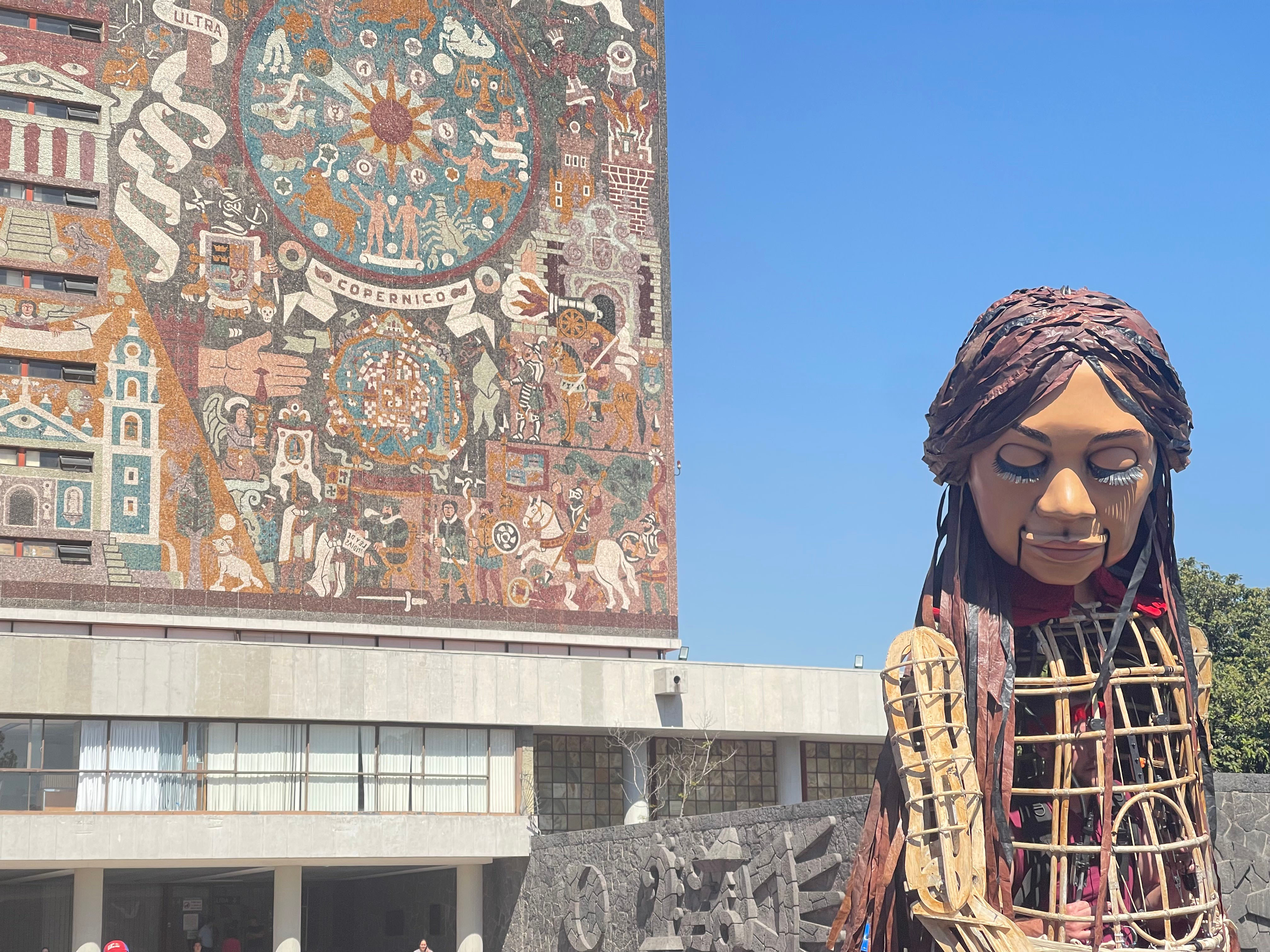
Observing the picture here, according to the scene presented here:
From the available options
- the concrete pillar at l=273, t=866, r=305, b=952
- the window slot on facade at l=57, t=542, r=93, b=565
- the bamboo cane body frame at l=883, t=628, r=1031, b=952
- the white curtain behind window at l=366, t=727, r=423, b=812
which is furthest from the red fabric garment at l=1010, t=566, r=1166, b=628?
the window slot on facade at l=57, t=542, r=93, b=565

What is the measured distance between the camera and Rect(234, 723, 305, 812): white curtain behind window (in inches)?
995

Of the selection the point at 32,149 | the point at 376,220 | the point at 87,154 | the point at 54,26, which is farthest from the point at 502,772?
the point at 54,26

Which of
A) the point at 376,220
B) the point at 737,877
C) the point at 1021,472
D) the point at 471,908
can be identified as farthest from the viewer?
the point at 376,220

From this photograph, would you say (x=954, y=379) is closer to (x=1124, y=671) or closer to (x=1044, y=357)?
(x=1044, y=357)

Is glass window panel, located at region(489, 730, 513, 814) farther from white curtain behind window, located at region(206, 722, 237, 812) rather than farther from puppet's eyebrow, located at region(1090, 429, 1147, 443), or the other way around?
puppet's eyebrow, located at region(1090, 429, 1147, 443)

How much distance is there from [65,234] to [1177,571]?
23351 mm

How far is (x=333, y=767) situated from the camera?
2594 cm

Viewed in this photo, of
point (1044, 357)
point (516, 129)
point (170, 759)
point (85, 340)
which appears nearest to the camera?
point (1044, 357)

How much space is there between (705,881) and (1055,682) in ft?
35.2

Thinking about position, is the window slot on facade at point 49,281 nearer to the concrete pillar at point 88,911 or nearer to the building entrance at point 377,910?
the concrete pillar at point 88,911

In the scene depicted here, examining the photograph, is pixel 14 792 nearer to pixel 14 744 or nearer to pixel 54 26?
pixel 14 744

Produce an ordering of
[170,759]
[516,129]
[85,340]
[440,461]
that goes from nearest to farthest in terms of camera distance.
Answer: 1. [170,759]
2. [85,340]
3. [440,461]
4. [516,129]

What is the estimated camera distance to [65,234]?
27500 millimetres

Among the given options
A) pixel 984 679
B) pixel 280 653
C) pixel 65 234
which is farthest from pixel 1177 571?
pixel 65 234
